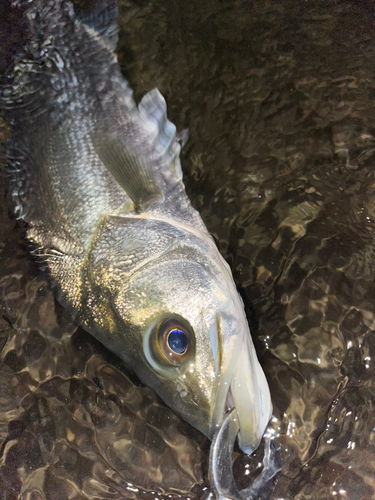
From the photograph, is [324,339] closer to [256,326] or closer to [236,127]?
[256,326]

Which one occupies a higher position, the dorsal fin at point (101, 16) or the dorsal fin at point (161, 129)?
the dorsal fin at point (101, 16)

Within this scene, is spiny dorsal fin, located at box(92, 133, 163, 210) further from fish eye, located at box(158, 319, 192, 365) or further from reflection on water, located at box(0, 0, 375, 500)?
fish eye, located at box(158, 319, 192, 365)

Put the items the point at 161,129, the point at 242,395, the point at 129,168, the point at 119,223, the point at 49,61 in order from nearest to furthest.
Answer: the point at 242,395
the point at 119,223
the point at 129,168
the point at 49,61
the point at 161,129

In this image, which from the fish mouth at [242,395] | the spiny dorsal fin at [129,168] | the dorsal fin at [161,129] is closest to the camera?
the fish mouth at [242,395]

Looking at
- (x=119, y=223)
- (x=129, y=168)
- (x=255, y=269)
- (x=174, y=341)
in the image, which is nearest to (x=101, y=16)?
(x=129, y=168)

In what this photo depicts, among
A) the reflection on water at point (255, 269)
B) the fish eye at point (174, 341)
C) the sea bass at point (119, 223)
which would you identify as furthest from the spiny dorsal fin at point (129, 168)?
the fish eye at point (174, 341)

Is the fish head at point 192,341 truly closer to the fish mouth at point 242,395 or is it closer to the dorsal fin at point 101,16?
the fish mouth at point 242,395

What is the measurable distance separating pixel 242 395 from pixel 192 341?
0.29m

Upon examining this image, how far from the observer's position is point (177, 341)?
5.02 feet

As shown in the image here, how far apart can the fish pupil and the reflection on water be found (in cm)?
63

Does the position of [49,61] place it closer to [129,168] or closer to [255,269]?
[129,168]

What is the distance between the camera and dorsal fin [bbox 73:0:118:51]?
7.13 ft

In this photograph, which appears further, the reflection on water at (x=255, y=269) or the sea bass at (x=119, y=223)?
the reflection on water at (x=255, y=269)

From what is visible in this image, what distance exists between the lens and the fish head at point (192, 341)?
1474 millimetres
